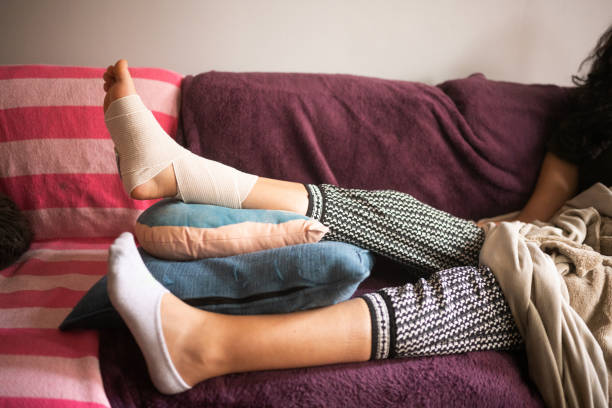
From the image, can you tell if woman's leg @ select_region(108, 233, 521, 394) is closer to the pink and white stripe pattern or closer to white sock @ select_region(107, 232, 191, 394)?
white sock @ select_region(107, 232, 191, 394)

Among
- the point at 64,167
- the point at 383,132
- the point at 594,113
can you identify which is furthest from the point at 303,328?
the point at 594,113

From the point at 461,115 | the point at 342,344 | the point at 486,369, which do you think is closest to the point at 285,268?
the point at 342,344

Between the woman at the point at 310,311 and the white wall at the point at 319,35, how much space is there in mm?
487

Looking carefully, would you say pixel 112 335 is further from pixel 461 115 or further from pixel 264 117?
pixel 461 115

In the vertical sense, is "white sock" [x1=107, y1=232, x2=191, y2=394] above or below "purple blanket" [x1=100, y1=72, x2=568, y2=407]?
below

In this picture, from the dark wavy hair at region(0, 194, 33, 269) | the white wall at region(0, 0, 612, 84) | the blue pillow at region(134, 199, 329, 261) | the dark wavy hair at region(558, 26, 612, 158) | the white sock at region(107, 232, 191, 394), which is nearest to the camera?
the white sock at region(107, 232, 191, 394)

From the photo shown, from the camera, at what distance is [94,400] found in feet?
1.52

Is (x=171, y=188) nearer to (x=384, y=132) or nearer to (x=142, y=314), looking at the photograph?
(x=142, y=314)

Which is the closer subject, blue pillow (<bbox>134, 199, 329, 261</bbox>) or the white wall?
blue pillow (<bbox>134, 199, 329, 261</bbox>)

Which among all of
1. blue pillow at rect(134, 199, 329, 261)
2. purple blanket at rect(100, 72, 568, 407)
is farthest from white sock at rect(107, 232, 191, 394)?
purple blanket at rect(100, 72, 568, 407)

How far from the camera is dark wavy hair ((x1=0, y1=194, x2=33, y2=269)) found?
741 mm

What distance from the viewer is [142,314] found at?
0.48 meters

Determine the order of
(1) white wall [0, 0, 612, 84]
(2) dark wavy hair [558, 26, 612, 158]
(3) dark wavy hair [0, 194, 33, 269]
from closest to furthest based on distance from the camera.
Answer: (3) dark wavy hair [0, 194, 33, 269] < (2) dark wavy hair [558, 26, 612, 158] < (1) white wall [0, 0, 612, 84]

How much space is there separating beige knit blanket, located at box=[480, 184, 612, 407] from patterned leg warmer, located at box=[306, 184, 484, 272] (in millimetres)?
56
